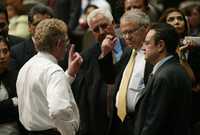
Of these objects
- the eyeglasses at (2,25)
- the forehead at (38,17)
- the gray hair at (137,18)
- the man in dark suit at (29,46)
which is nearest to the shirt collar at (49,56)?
the gray hair at (137,18)

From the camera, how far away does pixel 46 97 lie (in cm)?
533

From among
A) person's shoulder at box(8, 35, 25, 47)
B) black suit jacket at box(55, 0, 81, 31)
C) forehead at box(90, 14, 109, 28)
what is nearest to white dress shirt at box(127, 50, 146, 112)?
forehead at box(90, 14, 109, 28)

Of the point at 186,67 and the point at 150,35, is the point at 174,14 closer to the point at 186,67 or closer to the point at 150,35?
the point at 186,67

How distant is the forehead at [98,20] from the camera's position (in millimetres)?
6523

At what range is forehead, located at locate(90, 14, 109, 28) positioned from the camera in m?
6.52

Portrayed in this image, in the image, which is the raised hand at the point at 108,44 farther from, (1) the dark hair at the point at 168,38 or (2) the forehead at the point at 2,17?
(2) the forehead at the point at 2,17

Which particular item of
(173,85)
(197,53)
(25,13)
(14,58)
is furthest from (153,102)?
(25,13)

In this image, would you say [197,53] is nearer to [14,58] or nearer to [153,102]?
[153,102]

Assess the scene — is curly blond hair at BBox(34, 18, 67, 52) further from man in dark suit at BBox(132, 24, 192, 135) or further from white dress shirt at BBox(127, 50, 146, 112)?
white dress shirt at BBox(127, 50, 146, 112)

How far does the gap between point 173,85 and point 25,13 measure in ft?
12.7

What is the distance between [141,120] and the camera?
557 centimetres

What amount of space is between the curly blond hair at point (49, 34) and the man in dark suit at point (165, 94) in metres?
0.77

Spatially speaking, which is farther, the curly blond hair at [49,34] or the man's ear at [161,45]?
the man's ear at [161,45]

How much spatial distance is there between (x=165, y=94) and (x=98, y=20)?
4.73ft
